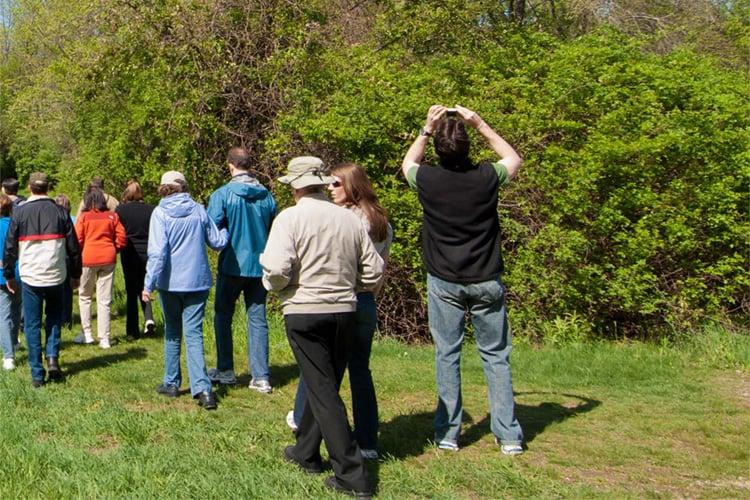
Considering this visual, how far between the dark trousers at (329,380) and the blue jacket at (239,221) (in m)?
2.24

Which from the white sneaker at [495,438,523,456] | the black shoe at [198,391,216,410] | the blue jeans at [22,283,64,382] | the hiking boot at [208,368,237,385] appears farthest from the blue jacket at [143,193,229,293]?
the white sneaker at [495,438,523,456]

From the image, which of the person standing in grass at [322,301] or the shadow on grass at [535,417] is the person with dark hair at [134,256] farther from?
the person standing in grass at [322,301]

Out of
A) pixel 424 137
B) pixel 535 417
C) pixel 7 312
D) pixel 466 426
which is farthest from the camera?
pixel 7 312

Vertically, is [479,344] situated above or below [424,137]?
below

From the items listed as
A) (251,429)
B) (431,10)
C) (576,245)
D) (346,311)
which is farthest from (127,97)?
(346,311)

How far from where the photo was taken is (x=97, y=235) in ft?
29.8

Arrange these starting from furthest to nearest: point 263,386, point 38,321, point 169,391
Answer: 1. point 38,321
2. point 263,386
3. point 169,391

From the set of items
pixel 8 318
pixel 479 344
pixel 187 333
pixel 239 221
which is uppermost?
pixel 239 221

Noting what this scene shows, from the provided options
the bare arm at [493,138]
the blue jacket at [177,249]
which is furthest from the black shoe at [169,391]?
the bare arm at [493,138]

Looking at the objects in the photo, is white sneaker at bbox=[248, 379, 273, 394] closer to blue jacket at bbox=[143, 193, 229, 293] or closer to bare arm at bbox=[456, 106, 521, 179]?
blue jacket at bbox=[143, 193, 229, 293]

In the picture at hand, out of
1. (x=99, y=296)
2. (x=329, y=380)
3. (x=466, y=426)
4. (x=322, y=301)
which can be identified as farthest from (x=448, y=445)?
(x=99, y=296)

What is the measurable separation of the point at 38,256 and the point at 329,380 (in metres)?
3.77

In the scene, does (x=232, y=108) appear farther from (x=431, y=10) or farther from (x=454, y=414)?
(x=454, y=414)

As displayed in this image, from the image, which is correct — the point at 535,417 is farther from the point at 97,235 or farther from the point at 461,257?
the point at 97,235
